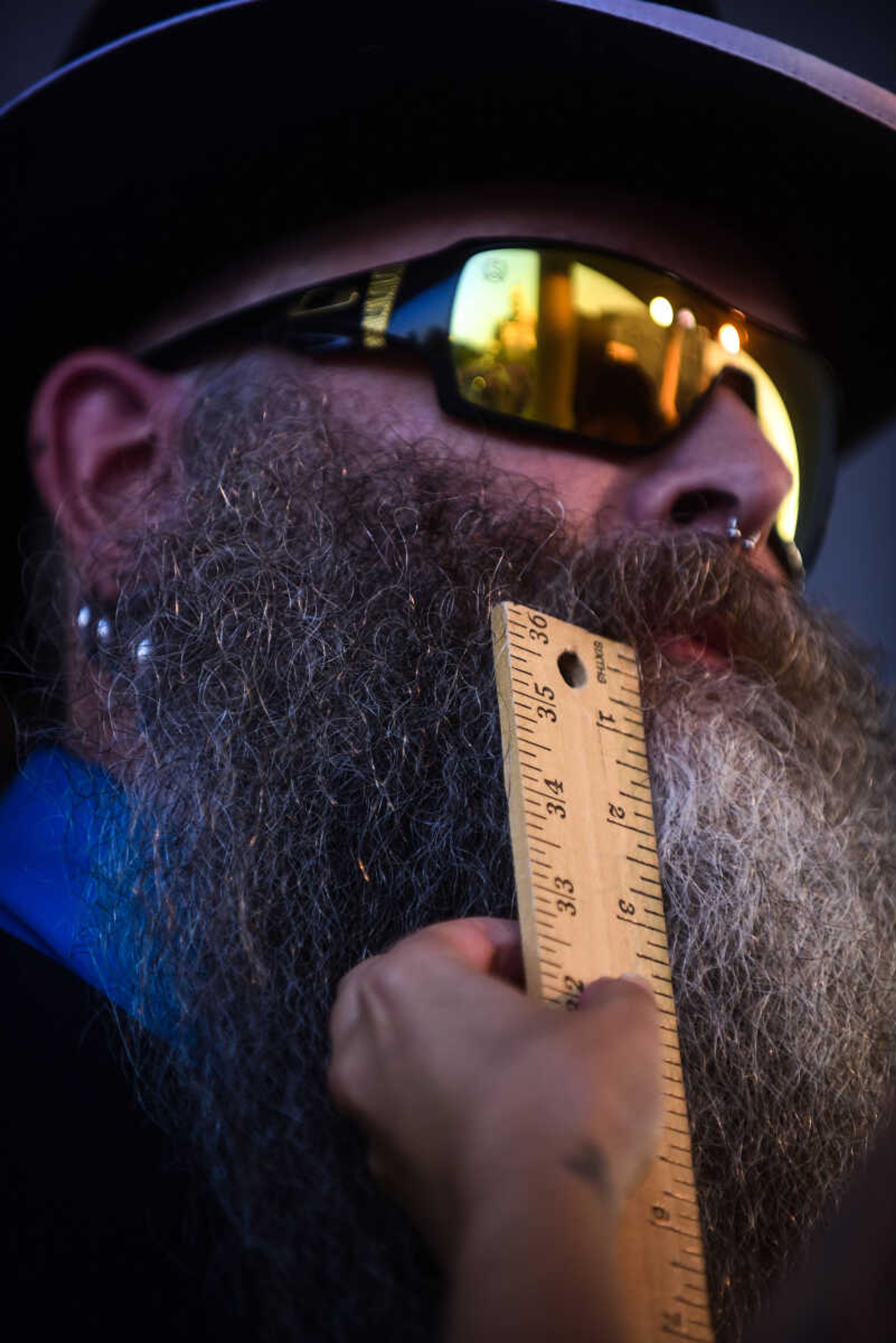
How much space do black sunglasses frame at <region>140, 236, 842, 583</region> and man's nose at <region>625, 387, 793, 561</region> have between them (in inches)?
1.2

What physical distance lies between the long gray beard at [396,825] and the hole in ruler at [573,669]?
204mm

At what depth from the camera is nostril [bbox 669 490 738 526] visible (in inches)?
67.4

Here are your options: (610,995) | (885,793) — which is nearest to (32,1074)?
(610,995)

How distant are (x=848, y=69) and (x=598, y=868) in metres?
2.46

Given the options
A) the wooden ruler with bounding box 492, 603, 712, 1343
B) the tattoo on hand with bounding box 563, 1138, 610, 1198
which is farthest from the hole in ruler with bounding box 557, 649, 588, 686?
the tattoo on hand with bounding box 563, 1138, 610, 1198

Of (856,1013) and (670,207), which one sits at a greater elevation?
(670,207)

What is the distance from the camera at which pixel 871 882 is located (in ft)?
5.40

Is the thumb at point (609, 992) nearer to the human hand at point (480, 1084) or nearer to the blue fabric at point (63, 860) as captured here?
the human hand at point (480, 1084)

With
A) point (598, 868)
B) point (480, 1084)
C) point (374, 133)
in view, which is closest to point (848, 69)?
point (374, 133)

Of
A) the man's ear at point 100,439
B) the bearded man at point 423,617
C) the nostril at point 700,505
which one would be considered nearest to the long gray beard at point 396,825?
the bearded man at point 423,617

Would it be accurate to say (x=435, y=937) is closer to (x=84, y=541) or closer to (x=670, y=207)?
(x=84, y=541)

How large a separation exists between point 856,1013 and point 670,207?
4.27 feet

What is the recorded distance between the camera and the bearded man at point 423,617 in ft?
4.14

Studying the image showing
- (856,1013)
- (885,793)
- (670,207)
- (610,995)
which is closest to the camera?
(610,995)
